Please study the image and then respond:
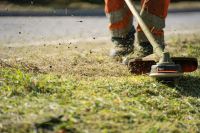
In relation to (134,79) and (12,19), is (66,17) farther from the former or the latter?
(134,79)

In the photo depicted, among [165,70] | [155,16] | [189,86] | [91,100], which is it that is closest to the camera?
[91,100]

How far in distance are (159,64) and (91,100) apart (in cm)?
82

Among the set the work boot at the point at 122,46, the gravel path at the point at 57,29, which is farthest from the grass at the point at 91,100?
the gravel path at the point at 57,29

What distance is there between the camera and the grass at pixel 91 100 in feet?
10.6

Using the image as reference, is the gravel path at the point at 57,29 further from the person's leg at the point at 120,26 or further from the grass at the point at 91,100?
the grass at the point at 91,100

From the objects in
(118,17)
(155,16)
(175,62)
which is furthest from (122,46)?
(175,62)

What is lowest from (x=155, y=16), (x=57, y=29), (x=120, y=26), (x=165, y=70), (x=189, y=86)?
(x=189, y=86)

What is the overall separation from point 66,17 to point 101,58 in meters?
6.34

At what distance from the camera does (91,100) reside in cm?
368

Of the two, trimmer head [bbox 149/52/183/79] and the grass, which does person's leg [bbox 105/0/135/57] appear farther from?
trimmer head [bbox 149/52/183/79]

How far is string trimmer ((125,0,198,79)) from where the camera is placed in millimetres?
4242

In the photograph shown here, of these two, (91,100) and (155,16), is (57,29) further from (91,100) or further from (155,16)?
Answer: (91,100)

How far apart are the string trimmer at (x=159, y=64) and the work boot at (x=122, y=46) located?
2.88 ft

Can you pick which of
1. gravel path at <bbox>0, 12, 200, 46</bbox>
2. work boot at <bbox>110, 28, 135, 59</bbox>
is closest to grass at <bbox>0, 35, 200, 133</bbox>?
work boot at <bbox>110, 28, 135, 59</bbox>
